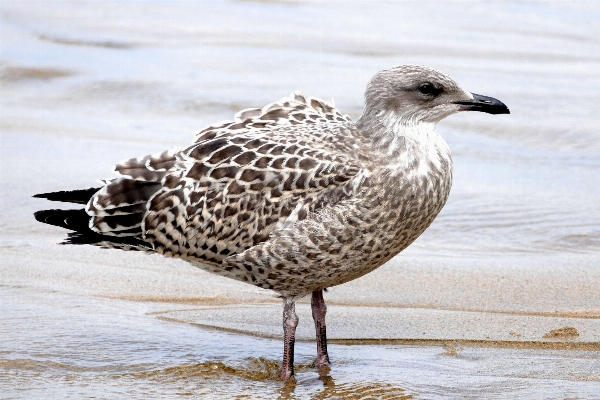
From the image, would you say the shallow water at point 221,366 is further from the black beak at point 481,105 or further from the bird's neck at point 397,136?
the black beak at point 481,105

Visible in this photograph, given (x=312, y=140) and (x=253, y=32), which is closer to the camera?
(x=312, y=140)

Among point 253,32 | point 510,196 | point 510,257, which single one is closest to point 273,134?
point 510,257

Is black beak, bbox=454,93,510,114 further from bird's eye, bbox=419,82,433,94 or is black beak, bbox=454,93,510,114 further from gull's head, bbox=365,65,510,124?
bird's eye, bbox=419,82,433,94

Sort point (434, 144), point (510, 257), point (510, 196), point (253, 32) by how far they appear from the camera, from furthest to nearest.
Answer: point (253, 32) → point (510, 196) → point (510, 257) → point (434, 144)

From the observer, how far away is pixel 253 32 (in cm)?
1522

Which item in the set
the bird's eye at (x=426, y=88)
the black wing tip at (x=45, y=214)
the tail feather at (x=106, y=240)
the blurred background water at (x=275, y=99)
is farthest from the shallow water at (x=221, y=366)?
the bird's eye at (x=426, y=88)

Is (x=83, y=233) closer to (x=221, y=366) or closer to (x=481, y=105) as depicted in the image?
(x=221, y=366)

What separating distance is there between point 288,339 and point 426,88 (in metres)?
1.54

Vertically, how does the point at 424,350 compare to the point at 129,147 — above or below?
below

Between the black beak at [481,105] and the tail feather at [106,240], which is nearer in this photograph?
the black beak at [481,105]

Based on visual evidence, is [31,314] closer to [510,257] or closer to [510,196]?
[510,257]

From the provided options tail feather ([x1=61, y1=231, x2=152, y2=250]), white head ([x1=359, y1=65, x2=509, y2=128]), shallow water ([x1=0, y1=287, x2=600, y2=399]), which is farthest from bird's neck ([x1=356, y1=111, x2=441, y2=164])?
tail feather ([x1=61, y1=231, x2=152, y2=250])

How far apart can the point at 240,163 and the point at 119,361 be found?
1247 mm

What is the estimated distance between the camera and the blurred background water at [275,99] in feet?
19.3
